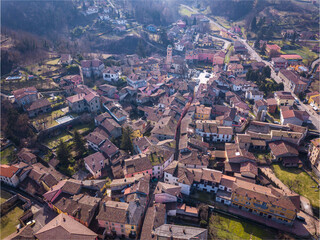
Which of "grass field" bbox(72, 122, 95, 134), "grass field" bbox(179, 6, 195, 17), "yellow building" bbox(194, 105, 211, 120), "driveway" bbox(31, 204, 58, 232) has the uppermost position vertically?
"grass field" bbox(179, 6, 195, 17)

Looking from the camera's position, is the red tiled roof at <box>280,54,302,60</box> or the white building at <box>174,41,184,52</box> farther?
the white building at <box>174,41,184,52</box>

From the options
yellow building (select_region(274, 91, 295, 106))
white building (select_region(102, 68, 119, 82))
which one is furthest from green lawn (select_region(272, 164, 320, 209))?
white building (select_region(102, 68, 119, 82))

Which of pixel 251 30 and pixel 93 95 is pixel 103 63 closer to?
pixel 93 95

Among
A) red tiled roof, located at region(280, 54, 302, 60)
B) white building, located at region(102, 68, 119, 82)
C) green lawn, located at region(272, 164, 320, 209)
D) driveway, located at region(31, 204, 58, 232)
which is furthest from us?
red tiled roof, located at region(280, 54, 302, 60)

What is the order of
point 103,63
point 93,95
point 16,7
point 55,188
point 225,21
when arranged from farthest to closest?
1. point 225,21
2. point 16,7
3. point 103,63
4. point 93,95
5. point 55,188

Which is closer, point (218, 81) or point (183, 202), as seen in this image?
point (183, 202)

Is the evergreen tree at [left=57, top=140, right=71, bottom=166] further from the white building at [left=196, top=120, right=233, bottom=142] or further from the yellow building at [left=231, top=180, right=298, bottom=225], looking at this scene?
the yellow building at [left=231, top=180, right=298, bottom=225]

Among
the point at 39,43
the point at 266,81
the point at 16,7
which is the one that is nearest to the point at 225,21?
the point at 266,81
